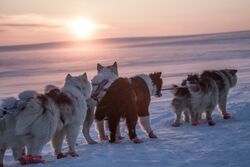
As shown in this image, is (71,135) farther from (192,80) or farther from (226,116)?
(226,116)

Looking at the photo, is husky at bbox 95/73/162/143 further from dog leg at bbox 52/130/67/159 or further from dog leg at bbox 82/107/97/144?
dog leg at bbox 52/130/67/159

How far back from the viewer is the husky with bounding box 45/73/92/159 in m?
6.66

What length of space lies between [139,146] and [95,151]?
83 centimetres

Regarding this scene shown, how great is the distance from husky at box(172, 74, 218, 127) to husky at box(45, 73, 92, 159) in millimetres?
2734

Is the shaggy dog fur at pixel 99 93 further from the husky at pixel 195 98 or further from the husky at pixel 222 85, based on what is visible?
the husky at pixel 222 85

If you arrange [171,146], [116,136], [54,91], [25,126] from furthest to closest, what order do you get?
[116,136] → [171,146] → [54,91] → [25,126]

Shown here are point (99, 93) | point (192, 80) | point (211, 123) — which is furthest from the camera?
point (192, 80)

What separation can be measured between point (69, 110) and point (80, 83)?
0.77m

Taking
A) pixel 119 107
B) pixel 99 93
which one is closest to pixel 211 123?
pixel 119 107

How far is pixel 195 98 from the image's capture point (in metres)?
9.23

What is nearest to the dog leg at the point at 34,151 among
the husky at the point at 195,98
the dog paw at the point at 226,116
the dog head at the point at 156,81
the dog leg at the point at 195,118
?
the dog head at the point at 156,81

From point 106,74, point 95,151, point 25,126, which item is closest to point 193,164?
point 95,151

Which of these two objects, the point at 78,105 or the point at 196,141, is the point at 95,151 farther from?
the point at 196,141

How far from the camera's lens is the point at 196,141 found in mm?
7465
